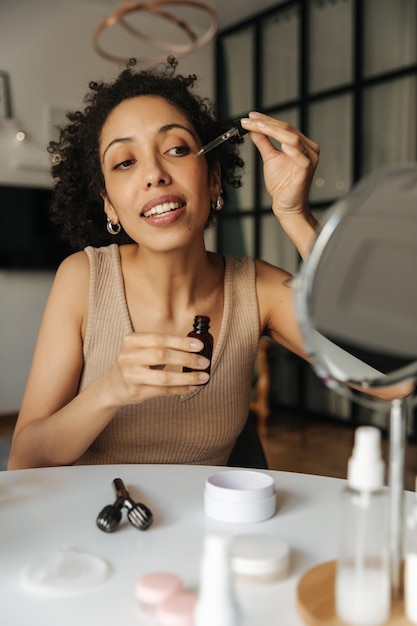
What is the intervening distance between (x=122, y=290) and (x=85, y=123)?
403 mm

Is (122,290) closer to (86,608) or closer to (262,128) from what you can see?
(262,128)

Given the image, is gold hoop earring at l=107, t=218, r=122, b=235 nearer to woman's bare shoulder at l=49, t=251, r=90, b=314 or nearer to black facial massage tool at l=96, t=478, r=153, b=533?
woman's bare shoulder at l=49, t=251, r=90, b=314

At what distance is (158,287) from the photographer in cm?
134

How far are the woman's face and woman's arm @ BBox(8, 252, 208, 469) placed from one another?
20 centimetres

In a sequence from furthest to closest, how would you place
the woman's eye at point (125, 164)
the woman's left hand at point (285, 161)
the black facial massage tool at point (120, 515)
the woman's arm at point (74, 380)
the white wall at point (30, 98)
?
1. the white wall at point (30, 98)
2. the woman's eye at point (125, 164)
3. the woman's left hand at point (285, 161)
4. the woman's arm at point (74, 380)
5. the black facial massage tool at point (120, 515)

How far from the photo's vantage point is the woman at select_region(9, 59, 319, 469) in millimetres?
1190

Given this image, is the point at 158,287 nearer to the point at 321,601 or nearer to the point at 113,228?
the point at 113,228

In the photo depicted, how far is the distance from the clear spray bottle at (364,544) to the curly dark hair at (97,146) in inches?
38.9

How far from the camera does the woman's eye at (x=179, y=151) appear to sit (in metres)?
1.25

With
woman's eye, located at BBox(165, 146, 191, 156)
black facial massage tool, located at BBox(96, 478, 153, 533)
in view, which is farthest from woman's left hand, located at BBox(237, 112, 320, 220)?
black facial massage tool, located at BBox(96, 478, 153, 533)

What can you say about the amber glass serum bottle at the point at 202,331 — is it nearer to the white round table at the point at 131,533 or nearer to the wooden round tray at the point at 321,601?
the white round table at the point at 131,533

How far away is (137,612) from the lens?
0.58 meters

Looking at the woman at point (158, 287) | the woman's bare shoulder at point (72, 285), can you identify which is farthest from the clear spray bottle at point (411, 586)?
the woman's bare shoulder at point (72, 285)

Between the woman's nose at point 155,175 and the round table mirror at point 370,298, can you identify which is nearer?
the round table mirror at point 370,298
